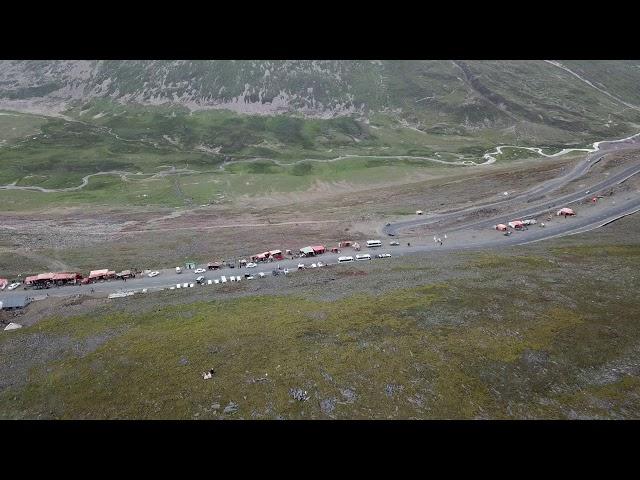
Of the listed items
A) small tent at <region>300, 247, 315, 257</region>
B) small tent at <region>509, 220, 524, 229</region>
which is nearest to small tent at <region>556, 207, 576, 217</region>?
small tent at <region>509, 220, 524, 229</region>

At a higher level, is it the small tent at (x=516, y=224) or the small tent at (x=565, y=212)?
the small tent at (x=565, y=212)

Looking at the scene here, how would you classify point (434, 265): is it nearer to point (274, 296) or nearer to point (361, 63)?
point (274, 296)

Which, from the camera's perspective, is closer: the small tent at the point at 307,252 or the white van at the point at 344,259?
the white van at the point at 344,259

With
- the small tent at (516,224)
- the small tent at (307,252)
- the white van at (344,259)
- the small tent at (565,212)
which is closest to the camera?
the white van at (344,259)

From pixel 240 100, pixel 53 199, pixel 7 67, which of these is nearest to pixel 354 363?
pixel 53 199

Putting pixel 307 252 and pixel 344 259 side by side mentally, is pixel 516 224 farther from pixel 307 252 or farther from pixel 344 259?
pixel 307 252

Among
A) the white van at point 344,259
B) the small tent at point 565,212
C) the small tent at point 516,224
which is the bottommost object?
the white van at point 344,259

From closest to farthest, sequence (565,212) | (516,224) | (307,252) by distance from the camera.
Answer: (307,252)
(516,224)
(565,212)

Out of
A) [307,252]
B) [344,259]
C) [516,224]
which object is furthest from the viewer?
[516,224]

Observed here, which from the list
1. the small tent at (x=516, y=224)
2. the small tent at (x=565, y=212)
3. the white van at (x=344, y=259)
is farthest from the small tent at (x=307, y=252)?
the small tent at (x=565, y=212)

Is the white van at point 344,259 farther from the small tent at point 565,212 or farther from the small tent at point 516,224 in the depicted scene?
the small tent at point 565,212

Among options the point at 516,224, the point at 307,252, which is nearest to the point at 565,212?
the point at 516,224

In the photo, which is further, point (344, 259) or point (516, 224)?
point (516, 224)
